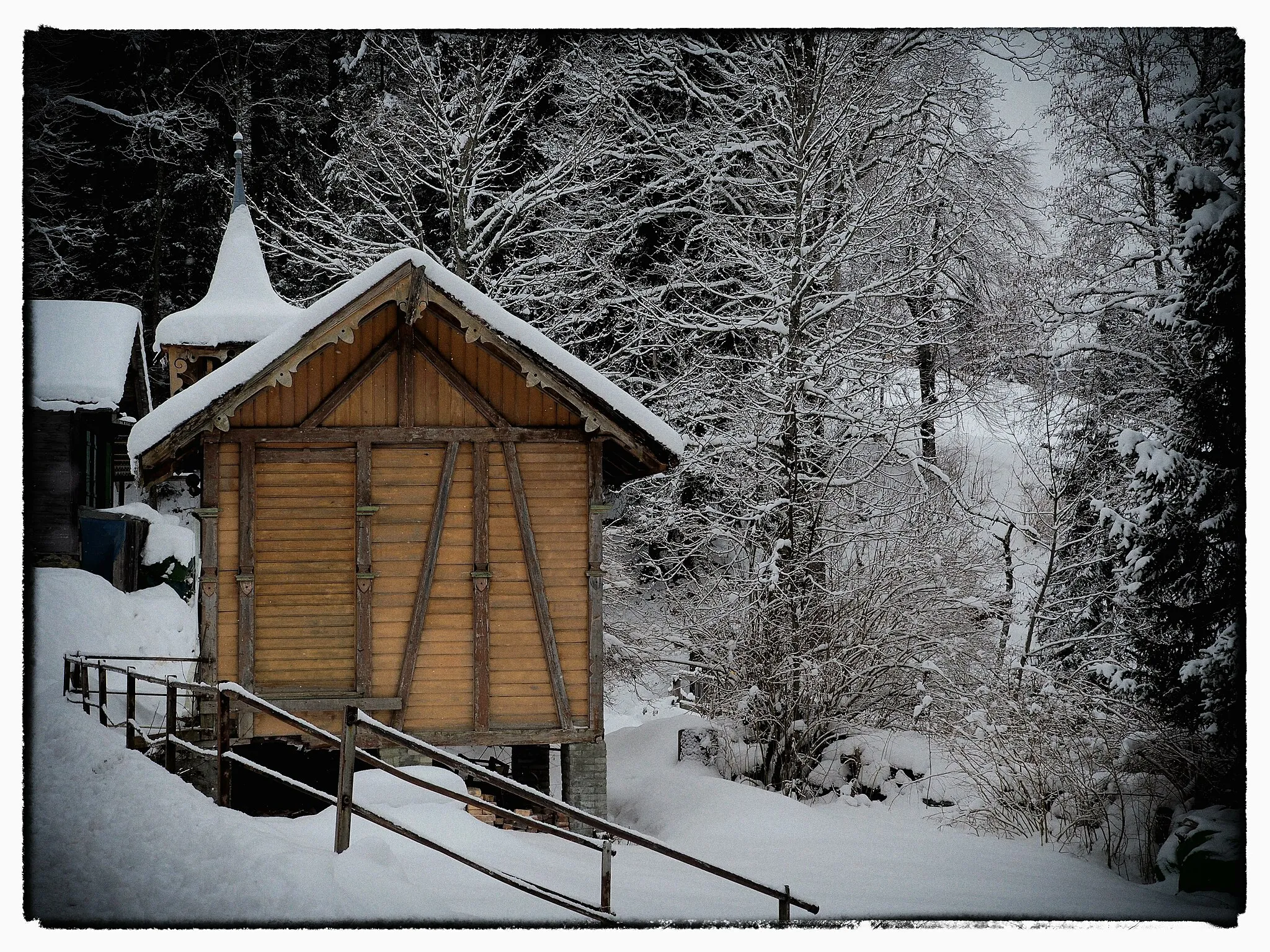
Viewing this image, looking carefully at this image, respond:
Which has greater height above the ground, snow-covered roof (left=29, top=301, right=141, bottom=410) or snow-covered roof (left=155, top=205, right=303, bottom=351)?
snow-covered roof (left=155, top=205, right=303, bottom=351)

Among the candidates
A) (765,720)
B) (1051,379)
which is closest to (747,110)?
(1051,379)

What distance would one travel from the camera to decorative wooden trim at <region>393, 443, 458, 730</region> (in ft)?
30.5

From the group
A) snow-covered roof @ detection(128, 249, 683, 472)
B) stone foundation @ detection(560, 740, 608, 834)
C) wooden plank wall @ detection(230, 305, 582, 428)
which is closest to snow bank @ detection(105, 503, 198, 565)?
wooden plank wall @ detection(230, 305, 582, 428)

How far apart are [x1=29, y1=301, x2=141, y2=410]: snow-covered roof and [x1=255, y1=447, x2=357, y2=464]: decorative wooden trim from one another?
159 cm

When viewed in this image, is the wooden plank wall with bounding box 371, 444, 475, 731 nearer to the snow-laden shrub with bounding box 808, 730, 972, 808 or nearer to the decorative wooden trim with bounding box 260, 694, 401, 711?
the decorative wooden trim with bounding box 260, 694, 401, 711

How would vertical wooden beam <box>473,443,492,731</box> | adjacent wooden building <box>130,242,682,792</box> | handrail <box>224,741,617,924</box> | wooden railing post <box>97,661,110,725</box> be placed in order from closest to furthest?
1. handrail <box>224,741,617,924</box>
2. adjacent wooden building <box>130,242,682,792</box>
3. vertical wooden beam <box>473,443,492,731</box>
4. wooden railing post <box>97,661,110,725</box>

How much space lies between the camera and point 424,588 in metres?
9.32

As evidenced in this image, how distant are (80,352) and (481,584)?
5.47 metres

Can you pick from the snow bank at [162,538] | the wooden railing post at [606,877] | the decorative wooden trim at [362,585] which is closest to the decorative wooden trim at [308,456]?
the decorative wooden trim at [362,585]

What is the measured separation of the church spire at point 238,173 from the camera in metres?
11.7

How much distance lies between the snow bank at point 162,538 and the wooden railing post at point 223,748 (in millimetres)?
6336

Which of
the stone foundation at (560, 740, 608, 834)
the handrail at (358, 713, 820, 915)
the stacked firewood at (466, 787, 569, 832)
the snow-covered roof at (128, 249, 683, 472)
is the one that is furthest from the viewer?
the stone foundation at (560, 740, 608, 834)

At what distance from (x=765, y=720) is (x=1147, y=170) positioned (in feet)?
21.8

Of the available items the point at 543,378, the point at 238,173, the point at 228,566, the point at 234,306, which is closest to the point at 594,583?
the point at 543,378
